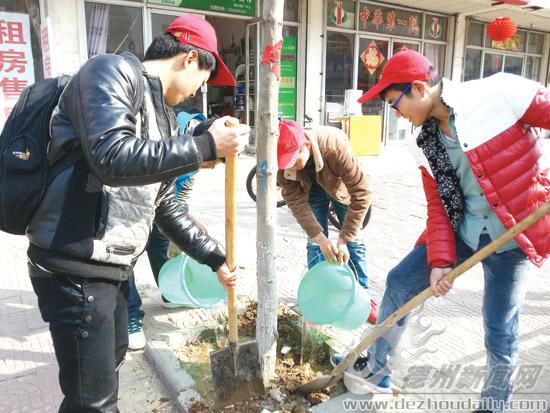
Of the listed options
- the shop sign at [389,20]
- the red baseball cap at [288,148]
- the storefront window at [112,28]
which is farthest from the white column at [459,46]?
the red baseball cap at [288,148]

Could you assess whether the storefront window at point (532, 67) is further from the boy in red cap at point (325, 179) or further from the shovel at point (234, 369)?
the shovel at point (234, 369)

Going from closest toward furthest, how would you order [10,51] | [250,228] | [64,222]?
[64,222], [250,228], [10,51]

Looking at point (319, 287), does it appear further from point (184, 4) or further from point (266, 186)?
point (184, 4)

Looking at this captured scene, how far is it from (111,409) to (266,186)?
111cm

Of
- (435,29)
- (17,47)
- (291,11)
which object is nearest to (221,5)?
(291,11)

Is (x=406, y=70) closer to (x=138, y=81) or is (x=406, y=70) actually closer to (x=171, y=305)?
(x=138, y=81)

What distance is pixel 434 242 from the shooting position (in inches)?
81.0

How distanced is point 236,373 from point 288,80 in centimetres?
839

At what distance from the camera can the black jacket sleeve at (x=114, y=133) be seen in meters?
1.30

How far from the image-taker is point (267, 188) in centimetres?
218

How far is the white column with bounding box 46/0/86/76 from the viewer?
7031 mm

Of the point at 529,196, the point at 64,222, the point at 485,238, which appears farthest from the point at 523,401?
the point at 64,222

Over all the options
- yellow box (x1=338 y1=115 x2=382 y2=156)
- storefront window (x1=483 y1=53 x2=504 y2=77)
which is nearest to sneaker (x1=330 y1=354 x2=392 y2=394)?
yellow box (x1=338 y1=115 x2=382 y2=156)

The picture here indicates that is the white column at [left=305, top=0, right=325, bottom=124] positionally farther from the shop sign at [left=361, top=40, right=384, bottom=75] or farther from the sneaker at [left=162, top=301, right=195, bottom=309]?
the sneaker at [left=162, top=301, right=195, bottom=309]
